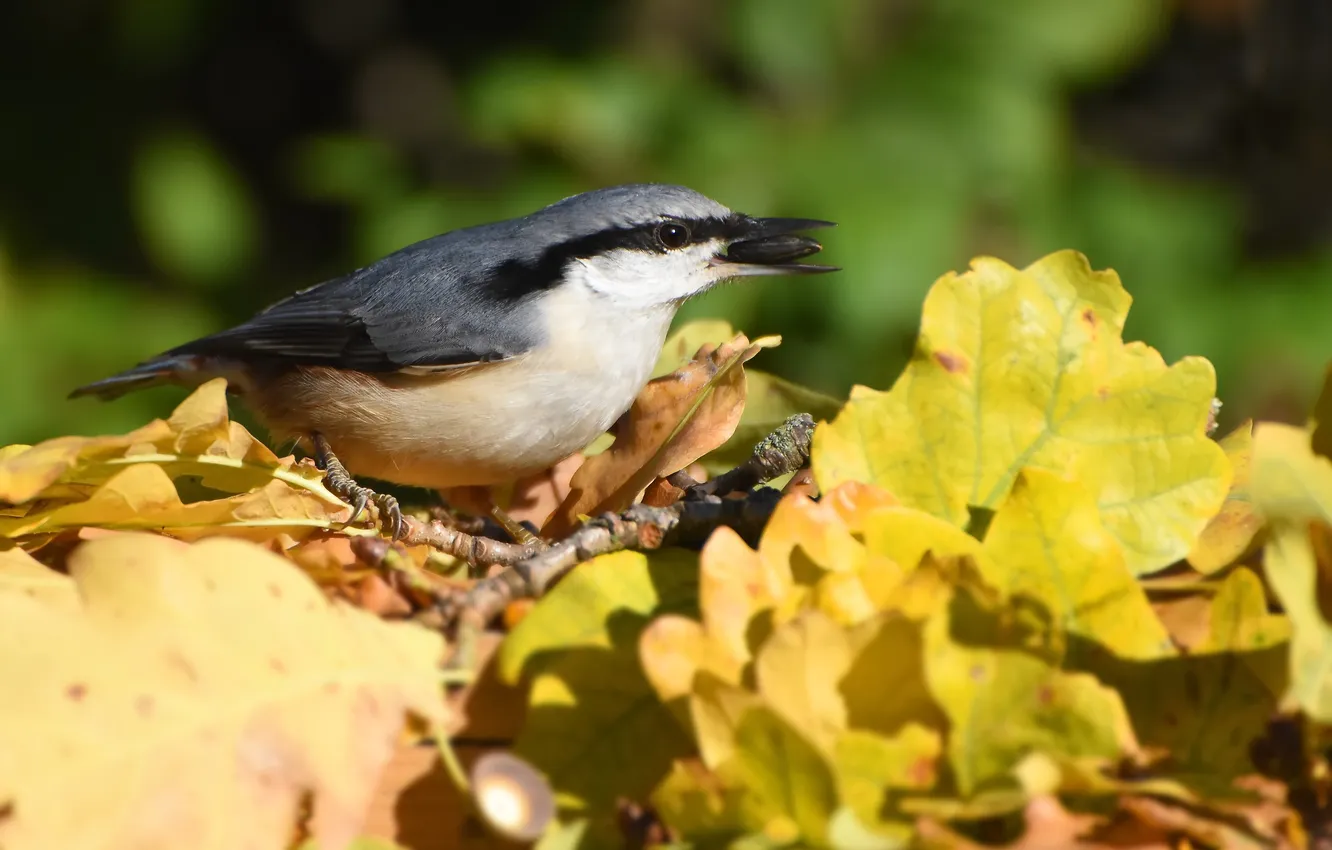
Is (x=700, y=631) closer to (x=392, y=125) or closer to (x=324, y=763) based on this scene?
(x=324, y=763)

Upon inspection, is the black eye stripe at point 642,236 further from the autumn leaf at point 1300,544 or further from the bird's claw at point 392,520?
the autumn leaf at point 1300,544

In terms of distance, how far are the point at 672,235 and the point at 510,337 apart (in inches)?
8.9

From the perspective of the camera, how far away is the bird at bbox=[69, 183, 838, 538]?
151cm

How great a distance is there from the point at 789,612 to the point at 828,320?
2015 mm

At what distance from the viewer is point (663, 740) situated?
0.64 m

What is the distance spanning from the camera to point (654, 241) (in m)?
1.63

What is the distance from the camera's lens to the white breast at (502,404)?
1.47m

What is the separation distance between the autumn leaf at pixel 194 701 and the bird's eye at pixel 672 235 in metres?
1.03

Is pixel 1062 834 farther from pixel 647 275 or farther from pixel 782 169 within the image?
pixel 782 169

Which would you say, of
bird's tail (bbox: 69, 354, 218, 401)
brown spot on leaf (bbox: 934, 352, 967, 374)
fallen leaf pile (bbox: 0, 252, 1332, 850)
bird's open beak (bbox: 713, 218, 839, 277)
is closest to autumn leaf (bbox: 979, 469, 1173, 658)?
fallen leaf pile (bbox: 0, 252, 1332, 850)

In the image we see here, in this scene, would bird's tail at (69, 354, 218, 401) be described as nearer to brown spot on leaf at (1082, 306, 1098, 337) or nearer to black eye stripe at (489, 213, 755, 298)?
black eye stripe at (489, 213, 755, 298)

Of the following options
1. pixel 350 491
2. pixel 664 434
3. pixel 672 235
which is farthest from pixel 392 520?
pixel 672 235

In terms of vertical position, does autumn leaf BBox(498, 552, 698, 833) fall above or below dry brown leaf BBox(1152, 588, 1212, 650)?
below

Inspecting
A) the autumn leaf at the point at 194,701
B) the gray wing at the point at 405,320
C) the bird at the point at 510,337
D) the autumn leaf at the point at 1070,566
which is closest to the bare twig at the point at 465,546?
the autumn leaf at the point at 194,701
